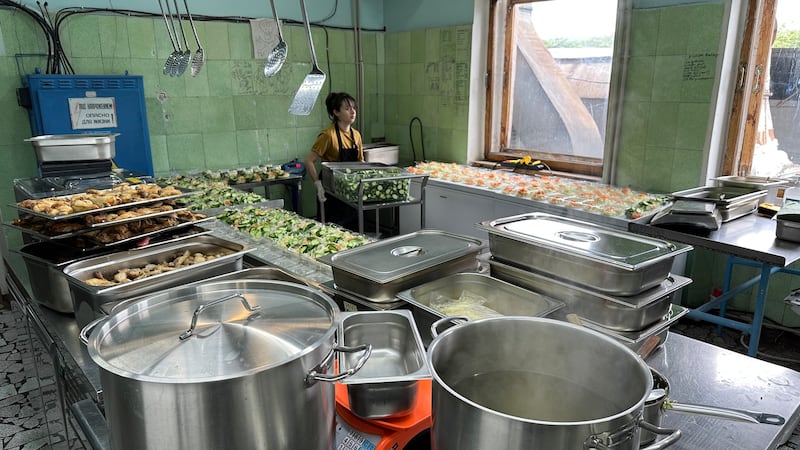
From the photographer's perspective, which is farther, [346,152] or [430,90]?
[430,90]

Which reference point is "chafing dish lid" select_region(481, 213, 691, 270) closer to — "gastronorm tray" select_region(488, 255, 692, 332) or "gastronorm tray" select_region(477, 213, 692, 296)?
"gastronorm tray" select_region(477, 213, 692, 296)

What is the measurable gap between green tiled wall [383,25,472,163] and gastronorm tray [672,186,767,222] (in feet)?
8.43

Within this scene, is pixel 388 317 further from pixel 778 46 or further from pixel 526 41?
pixel 526 41

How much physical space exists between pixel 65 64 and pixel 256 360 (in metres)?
4.46

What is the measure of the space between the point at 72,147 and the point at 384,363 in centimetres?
257

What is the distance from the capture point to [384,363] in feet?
4.22

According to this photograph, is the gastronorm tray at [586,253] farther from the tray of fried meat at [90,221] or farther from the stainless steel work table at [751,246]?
the stainless steel work table at [751,246]

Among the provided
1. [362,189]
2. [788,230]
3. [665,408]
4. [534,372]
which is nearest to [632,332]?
[665,408]

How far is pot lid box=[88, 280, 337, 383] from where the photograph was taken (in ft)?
2.88

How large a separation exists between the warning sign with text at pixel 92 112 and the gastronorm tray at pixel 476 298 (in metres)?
3.57

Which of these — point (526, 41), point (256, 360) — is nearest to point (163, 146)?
point (526, 41)

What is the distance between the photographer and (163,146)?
4.88m

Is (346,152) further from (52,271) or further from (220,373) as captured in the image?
(220,373)

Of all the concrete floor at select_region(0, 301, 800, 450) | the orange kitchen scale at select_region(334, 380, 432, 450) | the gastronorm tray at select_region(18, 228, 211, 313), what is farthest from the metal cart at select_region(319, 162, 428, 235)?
the orange kitchen scale at select_region(334, 380, 432, 450)
